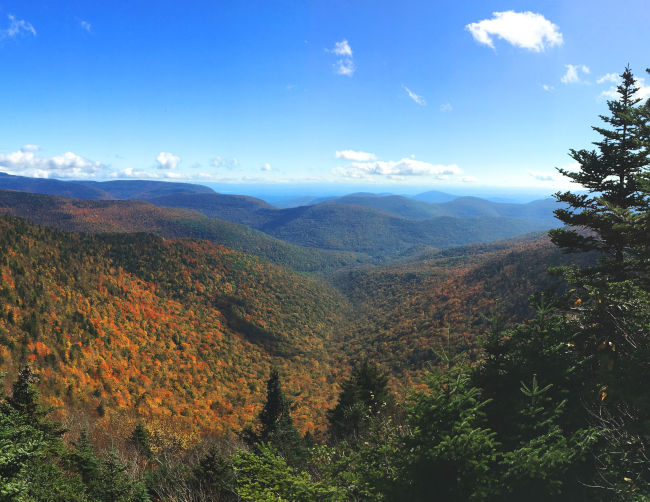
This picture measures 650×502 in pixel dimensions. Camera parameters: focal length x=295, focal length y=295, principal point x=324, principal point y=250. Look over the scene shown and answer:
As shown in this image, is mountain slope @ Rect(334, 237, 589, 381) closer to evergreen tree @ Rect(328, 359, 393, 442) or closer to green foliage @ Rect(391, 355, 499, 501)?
evergreen tree @ Rect(328, 359, 393, 442)

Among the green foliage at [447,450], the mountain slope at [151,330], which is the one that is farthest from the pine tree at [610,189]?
the mountain slope at [151,330]

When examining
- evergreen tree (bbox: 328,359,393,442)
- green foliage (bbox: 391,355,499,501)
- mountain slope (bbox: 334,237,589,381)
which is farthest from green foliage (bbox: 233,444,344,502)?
mountain slope (bbox: 334,237,589,381)

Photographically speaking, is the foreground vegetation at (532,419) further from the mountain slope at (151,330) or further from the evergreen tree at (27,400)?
the mountain slope at (151,330)

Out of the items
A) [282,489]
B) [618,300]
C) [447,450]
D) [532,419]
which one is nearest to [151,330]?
[282,489]

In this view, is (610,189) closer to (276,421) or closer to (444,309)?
(276,421)

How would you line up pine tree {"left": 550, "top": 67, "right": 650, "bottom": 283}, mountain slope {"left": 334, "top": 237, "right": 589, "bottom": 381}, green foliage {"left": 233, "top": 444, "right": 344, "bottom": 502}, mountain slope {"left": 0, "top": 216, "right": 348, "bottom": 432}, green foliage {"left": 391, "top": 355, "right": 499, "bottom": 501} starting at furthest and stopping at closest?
1. mountain slope {"left": 334, "top": 237, "right": 589, "bottom": 381}
2. mountain slope {"left": 0, "top": 216, "right": 348, "bottom": 432}
3. pine tree {"left": 550, "top": 67, "right": 650, "bottom": 283}
4. green foliage {"left": 233, "top": 444, "right": 344, "bottom": 502}
5. green foliage {"left": 391, "top": 355, "right": 499, "bottom": 501}

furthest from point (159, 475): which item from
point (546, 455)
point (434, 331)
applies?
point (434, 331)

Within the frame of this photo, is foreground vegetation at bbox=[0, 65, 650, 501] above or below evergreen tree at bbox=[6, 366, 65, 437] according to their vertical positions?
above

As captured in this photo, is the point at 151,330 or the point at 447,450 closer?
the point at 447,450
